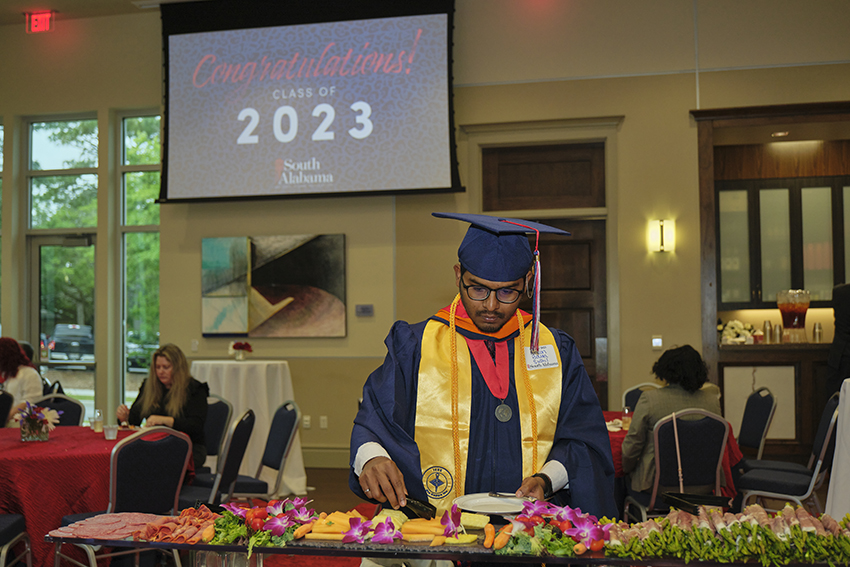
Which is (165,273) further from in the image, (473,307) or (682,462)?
(473,307)

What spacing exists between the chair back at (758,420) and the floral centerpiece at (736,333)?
190 centimetres

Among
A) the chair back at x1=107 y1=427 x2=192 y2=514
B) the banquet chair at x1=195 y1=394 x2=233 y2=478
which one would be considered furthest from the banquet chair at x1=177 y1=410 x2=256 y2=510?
the banquet chair at x1=195 y1=394 x2=233 y2=478

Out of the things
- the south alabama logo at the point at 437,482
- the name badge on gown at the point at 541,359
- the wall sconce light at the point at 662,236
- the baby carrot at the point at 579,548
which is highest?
the wall sconce light at the point at 662,236

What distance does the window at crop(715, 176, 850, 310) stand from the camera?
7453 mm

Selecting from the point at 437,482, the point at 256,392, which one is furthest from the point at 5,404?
the point at 437,482

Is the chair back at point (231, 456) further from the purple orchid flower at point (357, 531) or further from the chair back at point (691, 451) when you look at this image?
the purple orchid flower at point (357, 531)

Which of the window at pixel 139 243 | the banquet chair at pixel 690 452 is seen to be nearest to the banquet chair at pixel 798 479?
the banquet chair at pixel 690 452

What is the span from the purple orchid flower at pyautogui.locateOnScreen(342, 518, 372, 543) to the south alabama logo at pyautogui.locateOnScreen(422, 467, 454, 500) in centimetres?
50

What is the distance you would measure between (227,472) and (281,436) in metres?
0.54

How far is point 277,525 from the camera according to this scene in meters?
1.34

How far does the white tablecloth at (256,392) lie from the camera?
594 centimetres

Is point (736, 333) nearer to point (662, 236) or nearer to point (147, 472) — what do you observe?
point (662, 236)

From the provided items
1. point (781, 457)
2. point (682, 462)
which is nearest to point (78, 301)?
point (682, 462)

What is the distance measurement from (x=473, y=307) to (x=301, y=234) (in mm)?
5308
